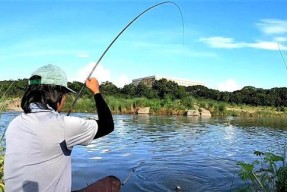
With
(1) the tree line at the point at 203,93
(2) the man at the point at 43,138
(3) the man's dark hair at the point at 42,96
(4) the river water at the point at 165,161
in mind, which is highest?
(1) the tree line at the point at 203,93

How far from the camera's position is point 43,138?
9.69 ft

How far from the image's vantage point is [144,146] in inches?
587

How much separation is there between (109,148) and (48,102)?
11.0 metres

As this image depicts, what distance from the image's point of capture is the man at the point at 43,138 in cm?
296

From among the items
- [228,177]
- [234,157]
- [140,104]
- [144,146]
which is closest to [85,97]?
[140,104]

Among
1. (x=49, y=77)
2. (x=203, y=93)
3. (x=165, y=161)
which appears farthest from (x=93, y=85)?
(x=203, y=93)

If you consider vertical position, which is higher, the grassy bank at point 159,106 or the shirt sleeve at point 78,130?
the grassy bank at point 159,106

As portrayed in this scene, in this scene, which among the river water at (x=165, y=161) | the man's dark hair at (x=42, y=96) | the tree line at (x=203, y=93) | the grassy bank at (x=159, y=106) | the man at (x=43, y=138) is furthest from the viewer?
the tree line at (x=203, y=93)

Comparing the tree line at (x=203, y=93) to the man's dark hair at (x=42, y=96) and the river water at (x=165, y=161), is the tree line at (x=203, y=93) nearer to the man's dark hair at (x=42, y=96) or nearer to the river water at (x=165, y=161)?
the river water at (x=165, y=161)

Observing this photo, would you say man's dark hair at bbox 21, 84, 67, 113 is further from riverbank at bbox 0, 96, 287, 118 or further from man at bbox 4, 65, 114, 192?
riverbank at bbox 0, 96, 287, 118

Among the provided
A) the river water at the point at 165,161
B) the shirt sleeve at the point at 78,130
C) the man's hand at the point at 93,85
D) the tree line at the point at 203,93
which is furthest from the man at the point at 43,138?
the tree line at the point at 203,93

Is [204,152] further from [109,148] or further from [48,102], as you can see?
[48,102]

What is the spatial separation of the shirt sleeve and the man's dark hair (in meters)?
0.23

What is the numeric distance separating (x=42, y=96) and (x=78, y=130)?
400 mm
